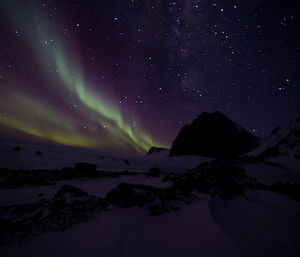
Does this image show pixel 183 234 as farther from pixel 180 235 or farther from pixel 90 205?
pixel 90 205

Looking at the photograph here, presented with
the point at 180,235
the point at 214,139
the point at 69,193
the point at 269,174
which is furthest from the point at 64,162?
the point at 214,139

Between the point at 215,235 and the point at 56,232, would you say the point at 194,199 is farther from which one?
the point at 56,232

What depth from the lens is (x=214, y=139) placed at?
132 feet

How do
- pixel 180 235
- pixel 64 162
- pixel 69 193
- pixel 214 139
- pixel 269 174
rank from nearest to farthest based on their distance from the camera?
1. pixel 180 235
2. pixel 69 193
3. pixel 269 174
4. pixel 64 162
5. pixel 214 139

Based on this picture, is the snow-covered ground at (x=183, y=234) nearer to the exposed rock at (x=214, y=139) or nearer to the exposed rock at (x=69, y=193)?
the exposed rock at (x=69, y=193)

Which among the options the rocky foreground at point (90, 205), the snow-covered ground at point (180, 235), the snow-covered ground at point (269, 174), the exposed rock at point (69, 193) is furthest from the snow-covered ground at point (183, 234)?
the snow-covered ground at point (269, 174)

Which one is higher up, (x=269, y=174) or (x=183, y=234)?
(x=269, y=174)

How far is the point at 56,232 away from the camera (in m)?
3.25

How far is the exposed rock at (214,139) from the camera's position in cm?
3878

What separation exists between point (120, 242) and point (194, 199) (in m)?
2.61

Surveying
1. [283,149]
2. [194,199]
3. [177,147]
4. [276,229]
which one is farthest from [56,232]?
[177,147]

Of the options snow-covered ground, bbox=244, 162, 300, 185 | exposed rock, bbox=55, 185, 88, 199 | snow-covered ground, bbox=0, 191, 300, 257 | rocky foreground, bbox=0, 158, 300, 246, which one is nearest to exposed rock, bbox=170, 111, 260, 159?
snow-covered ground, bbox=244, 162, 300, 185

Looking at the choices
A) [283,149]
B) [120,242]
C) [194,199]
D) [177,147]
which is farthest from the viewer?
[177,147]

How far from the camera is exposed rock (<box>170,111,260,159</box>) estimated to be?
38.8m
